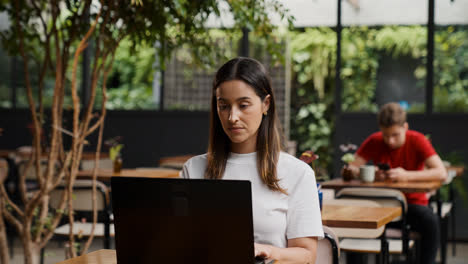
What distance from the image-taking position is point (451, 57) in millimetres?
7836

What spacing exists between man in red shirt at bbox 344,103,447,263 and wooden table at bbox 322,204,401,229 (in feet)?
A: 4.32

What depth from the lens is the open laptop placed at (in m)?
1.50

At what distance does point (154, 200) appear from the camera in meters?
1.54

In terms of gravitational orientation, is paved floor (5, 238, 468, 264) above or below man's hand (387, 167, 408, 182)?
below

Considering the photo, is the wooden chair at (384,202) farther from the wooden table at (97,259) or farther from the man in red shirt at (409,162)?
the wooden table at (97,259)

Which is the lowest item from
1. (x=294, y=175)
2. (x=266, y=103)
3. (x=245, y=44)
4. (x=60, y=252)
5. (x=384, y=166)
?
(x=60, y=252)

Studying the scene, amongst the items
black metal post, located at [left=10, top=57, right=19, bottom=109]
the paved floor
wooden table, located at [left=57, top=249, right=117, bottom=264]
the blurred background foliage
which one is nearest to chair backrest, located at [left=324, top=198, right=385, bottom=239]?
wooden table, located at [left=57, top=249, right=117, bottom=264]

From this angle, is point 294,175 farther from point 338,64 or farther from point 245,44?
point 245,44

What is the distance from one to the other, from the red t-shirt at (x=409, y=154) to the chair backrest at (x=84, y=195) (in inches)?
86.3

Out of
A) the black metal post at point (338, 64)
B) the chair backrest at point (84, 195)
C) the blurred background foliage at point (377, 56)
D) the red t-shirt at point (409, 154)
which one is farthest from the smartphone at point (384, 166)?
the black metal post at point (338, 64)

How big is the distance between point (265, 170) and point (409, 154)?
10.9 feet

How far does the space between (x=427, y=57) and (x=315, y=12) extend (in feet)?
4.97

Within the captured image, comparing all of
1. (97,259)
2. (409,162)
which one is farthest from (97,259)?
(409,162)

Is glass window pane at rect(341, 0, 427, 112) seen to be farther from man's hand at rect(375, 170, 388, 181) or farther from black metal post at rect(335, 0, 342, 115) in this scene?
man's hand at rect(375, 170, 388, 181)
